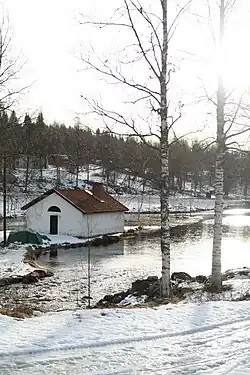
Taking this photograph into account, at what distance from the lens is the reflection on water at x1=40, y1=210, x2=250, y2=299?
65.6ft

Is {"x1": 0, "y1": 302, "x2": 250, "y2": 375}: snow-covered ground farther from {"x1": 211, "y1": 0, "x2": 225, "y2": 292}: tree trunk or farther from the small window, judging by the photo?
the small window

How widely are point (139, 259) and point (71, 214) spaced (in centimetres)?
1171

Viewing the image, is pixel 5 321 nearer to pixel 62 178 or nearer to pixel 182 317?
pixel 182 317

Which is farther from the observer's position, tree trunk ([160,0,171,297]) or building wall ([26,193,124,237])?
building wall ([26,193,124,237])

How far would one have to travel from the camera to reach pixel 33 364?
5.45 metres

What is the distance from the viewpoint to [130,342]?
250 inches

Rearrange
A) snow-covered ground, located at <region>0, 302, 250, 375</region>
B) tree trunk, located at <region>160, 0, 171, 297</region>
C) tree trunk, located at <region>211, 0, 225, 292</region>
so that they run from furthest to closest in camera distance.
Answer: tree trunk, located at <region>211, 0, 225, 292</region>
tree trunk, located at <region>160, 0, 171, 297</region>
snow-covered ground, located at <region>0, 302, 250, 375</region>

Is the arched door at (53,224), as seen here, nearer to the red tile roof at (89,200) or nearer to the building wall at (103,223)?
the red tile roof at (89,200)

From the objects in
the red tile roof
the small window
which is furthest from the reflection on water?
the small window

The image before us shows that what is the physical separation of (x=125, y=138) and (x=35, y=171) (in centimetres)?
6305

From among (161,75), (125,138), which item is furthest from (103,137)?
(161,75)

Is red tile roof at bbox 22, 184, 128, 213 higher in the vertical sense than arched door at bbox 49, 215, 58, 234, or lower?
higher

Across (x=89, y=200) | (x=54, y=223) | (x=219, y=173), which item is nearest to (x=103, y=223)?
(x=89, y=200)

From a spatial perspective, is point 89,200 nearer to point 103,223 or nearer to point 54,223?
point 103,223
